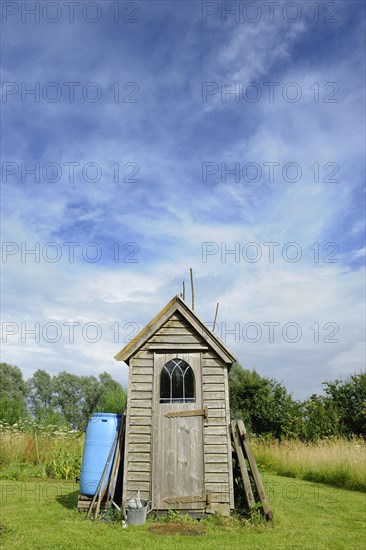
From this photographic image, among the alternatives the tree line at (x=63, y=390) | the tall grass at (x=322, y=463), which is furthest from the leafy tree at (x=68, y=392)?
the tall grass at (x=322, y=463)

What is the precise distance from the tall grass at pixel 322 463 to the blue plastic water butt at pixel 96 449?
300 inches

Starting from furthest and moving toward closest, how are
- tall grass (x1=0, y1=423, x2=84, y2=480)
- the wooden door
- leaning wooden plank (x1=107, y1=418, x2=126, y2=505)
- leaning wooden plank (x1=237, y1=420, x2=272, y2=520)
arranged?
tall grass (x1=0, y1=423, x2=84, y2=480) < leaning wooden plank (x1=107, y1=418, x2=126, y2=505) < the wooden door < leaning wooden plank (x1=237, y1=420, x2=272, y2=520)

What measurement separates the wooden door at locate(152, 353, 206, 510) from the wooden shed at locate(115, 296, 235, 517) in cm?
2

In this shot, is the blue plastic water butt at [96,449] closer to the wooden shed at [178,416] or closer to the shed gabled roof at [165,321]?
the wooden shed at [178,416]

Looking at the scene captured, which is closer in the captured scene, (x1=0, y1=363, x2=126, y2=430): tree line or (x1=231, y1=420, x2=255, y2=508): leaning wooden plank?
(x1=231, y1=420, x2=255, y2=508): leaning wooden plank

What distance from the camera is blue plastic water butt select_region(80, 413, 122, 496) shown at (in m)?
8.67

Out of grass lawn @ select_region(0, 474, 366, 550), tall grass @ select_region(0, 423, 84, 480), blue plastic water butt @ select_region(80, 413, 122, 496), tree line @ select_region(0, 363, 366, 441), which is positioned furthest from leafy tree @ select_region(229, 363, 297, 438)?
blue plastic water butt @ select_region(80, 413, 122, 496)

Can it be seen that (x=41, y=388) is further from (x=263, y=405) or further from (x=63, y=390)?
(x=263, y=405)

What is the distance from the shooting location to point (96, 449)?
8891mm

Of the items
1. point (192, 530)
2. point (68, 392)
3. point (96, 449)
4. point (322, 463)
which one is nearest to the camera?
point (192, 530)

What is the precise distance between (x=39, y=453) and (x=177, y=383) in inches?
360

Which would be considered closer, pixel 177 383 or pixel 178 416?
pixel 178 416

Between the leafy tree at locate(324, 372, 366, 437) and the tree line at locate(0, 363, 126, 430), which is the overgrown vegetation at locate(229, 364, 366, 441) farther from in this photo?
the tree line at locate(0, 363, 126, 430)

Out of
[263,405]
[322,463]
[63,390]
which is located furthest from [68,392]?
Answer: [322,463]
